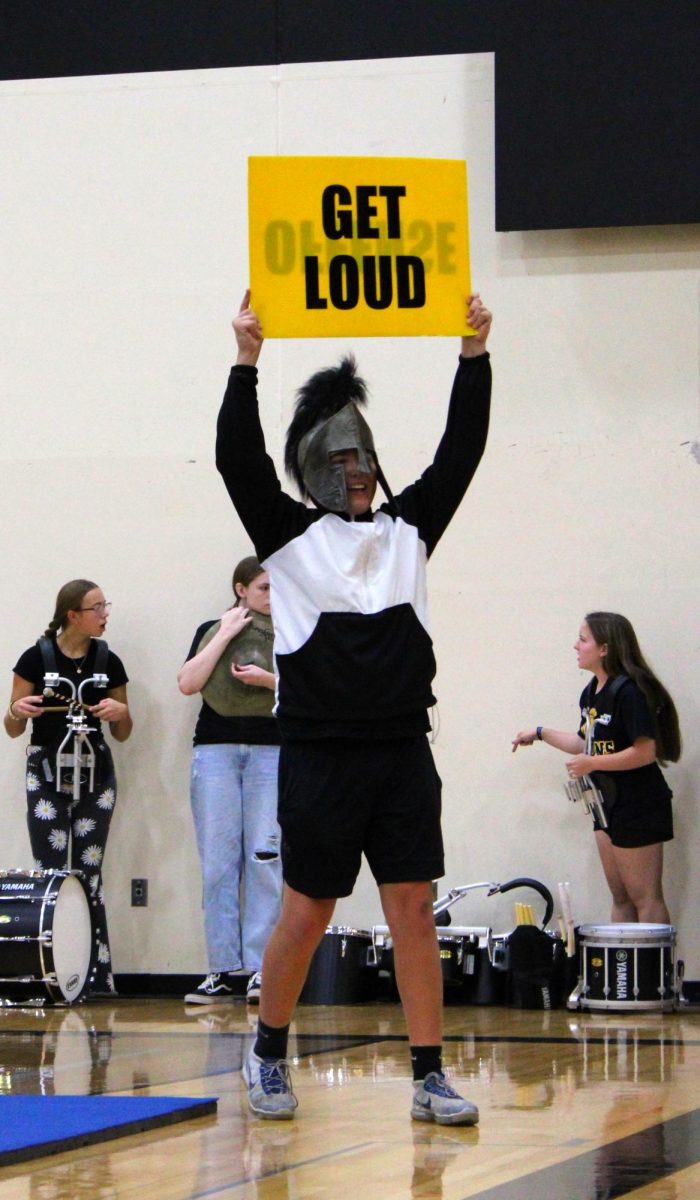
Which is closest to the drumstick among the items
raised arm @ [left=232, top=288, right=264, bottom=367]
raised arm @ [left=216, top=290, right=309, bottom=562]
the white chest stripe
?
the white chest stripe

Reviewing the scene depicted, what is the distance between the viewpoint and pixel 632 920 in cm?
622

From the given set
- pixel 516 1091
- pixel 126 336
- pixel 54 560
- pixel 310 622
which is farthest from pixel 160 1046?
pixel 126 336

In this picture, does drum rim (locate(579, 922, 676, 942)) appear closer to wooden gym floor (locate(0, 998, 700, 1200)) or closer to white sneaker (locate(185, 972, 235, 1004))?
wooden gym floor (locate(0, 998, 700, 1200))

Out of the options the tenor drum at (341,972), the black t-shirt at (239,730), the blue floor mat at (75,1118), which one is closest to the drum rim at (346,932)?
the tenor drum at (341,972)

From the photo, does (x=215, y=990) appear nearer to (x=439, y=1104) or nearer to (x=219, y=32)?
(x=439, y=1104)

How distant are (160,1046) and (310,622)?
1.97 meters

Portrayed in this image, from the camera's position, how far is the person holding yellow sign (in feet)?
10.3

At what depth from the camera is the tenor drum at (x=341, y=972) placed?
6.23m

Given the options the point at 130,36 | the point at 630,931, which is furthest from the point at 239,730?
the point at 130,36

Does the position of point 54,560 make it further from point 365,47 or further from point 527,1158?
point 527,1158

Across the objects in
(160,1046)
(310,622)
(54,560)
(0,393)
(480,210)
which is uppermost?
(480,210)

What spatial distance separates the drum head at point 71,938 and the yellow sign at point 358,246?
316 cm

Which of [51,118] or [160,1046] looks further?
[51,118]

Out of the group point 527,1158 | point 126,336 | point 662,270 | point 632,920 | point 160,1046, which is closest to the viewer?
point 527,1158
